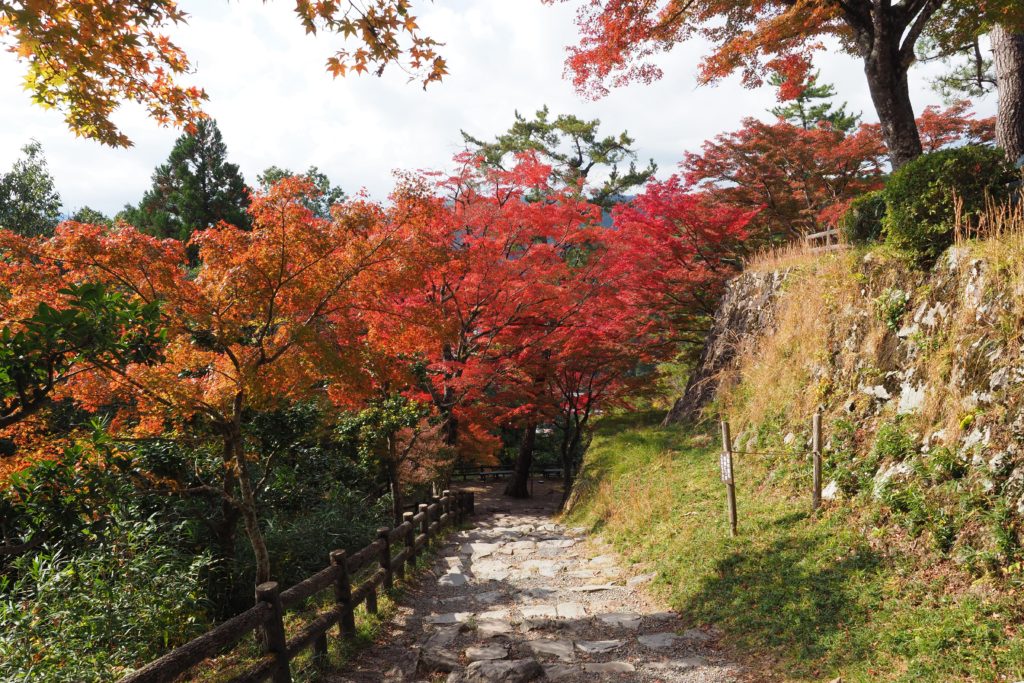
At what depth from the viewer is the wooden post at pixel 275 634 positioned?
4.58 meters

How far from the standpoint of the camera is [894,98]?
9.06 m

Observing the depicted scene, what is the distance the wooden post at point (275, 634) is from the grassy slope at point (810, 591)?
3816 millimetres

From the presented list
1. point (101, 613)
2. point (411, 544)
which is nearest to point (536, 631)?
point (411, 544)

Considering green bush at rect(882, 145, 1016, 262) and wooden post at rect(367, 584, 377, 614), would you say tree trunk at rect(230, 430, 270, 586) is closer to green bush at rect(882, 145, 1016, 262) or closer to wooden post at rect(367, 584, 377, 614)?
wooden post at rect(367, 584, 377, 614)

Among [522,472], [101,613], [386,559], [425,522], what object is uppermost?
[101,613]

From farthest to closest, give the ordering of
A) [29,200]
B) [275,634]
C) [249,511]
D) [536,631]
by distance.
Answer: [29,200], [536,631], [249,511], [275,634]

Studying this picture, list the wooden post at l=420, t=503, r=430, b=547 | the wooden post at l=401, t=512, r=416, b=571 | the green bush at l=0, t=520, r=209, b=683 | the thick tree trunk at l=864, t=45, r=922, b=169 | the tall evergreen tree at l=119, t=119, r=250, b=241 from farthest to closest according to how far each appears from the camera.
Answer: the tall evergreen tree at l=119, t=119, r=250, b=241 → the wooden post at l=420, t=503, r=430, b=547 → the thick tree trunk at l=864, t=45, r=922, b=169 → the wooden post at l=401, t=512, r=416, b=571 → the green bush at l=0, t=520, r=209, b=683

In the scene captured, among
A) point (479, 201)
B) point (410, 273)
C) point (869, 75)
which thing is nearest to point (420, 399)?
point (479, 201)

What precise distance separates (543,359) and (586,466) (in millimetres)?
2989

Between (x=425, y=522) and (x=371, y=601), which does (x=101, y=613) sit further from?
(x=425, y=522)

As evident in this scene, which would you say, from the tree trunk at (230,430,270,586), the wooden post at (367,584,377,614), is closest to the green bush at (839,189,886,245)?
the wooden post at (367,584,377,614)

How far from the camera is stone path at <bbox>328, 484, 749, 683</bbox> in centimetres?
493

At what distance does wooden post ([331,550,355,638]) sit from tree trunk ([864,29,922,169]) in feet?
32.2

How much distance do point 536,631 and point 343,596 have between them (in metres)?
2.01
